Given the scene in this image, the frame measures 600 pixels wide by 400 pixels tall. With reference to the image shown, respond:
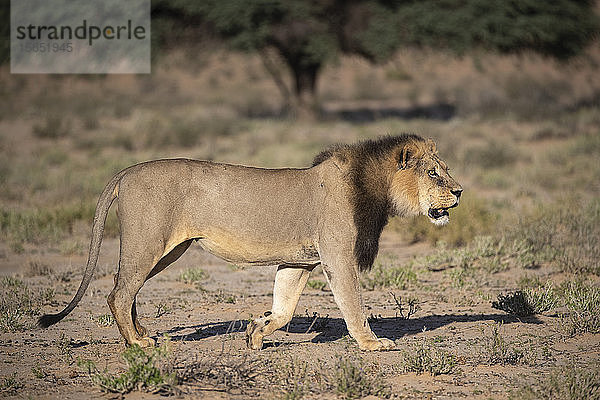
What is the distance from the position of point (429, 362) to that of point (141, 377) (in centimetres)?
224

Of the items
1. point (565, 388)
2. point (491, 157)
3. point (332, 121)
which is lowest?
point (565, 388)

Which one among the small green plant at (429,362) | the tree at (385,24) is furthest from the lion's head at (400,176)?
the tree at (385,24)

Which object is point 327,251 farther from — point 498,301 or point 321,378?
point 498,301

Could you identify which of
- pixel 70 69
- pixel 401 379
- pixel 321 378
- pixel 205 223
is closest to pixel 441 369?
pixel 401 379

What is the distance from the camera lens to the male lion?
21.2ft

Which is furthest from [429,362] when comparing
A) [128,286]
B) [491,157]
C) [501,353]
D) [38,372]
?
[491,157]

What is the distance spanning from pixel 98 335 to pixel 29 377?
137cm

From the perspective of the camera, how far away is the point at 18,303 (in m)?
8.68

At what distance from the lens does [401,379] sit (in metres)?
6.36

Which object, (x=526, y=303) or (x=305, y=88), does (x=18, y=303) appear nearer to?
(x=526, y=303)

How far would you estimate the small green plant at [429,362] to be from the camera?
21.2 feet

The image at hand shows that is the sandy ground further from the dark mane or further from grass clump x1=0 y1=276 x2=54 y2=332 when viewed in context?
the dark mane

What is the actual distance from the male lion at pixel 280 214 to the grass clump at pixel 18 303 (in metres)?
1.49

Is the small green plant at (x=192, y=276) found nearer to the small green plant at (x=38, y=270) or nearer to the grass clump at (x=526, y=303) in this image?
the small green plant at (x=38, y=270)
